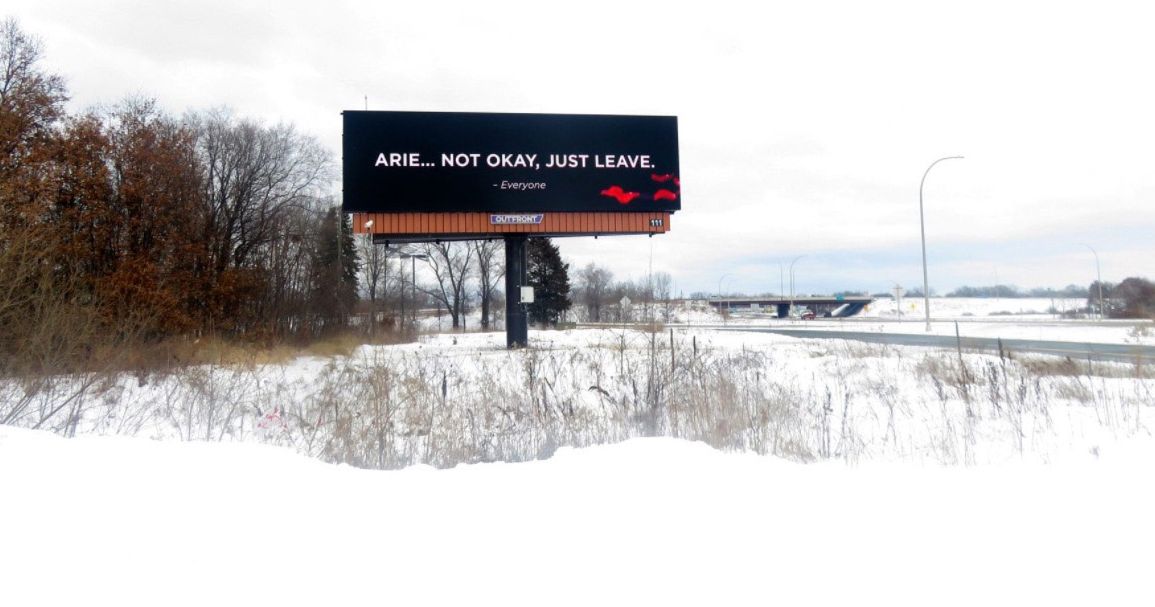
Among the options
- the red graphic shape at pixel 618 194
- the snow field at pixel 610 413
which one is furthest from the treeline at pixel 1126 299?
the snow field at pixel 610 413

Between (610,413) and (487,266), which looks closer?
(610,413)

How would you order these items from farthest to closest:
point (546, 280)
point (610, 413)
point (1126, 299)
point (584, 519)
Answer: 1. point (546, 280)
2. point (1126, 299)
3. point (610, 413)
4. point (584, 519)

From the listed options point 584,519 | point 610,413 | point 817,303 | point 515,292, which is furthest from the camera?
point 817,303

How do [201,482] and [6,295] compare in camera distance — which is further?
[6,295]

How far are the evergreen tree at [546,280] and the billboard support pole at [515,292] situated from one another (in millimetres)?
24719

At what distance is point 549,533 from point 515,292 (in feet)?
64.4

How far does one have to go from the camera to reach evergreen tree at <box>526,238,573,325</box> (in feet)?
160

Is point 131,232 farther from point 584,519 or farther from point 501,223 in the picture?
point 584,519

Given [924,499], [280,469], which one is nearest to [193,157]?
[280,469]

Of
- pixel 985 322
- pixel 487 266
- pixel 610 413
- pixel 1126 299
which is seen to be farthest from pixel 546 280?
pixel 610 413

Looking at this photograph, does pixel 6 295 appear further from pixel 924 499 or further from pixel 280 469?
pixel 924 499

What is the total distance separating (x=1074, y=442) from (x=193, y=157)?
82.0 feet

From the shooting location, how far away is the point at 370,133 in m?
21.5

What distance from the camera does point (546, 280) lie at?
49812mm
